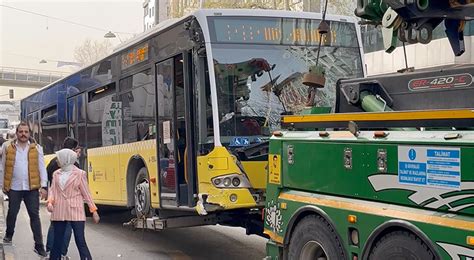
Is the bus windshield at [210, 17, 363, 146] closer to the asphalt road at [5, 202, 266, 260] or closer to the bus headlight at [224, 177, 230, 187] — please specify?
the bus headlight at [224, 177, 230, 187]

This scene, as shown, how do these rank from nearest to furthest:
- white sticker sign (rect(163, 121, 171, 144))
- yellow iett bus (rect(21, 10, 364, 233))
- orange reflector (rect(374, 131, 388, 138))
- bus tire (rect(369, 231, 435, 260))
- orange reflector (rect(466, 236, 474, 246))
→ orange reflector (rect(466, 236, 474, 246)) < bus tire (rect(369, 231, 435, 260)) < orange reflector (rect(374, 131, 388, 138)) < yellow iett bus (rect(21, 10, 364, 233)) < white sticker sign (rect(163, 121, 171, 144))

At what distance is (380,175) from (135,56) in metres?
6.10

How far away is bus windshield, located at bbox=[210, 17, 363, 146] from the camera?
7.85 m

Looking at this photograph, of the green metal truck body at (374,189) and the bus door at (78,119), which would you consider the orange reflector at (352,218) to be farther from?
the bus door at (78,119)

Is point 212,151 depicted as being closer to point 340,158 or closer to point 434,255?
point 340,158

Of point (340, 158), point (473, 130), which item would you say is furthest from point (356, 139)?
point (473, 130)

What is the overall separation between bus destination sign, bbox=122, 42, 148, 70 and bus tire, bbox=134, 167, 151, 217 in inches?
67.4

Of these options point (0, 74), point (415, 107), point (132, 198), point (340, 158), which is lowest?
point (132, 198)

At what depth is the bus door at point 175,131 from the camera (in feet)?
26.6

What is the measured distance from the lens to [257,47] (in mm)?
8141

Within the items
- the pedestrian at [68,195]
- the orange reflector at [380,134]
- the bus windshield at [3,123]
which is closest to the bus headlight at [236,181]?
the pedestrian at [68,195]

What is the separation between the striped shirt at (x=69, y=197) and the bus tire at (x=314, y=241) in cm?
275

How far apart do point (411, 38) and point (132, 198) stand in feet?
20.1

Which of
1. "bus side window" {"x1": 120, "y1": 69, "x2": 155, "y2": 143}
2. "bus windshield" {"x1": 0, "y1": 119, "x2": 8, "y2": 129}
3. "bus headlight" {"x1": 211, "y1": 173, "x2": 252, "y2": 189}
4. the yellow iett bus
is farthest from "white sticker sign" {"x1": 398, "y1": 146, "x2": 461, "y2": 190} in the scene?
"bus windshield" {"x1": 0, "y1": 119, "x2": 8, "y2": 129}
